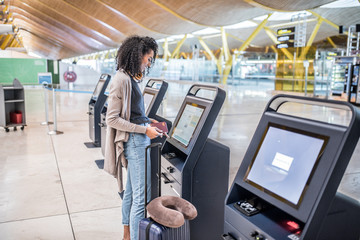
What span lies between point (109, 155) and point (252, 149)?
1.23 metres

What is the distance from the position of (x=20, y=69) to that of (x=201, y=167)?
13.5 metres

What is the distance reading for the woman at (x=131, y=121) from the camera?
2.31 m

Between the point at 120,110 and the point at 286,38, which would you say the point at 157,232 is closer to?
the point at 120,110

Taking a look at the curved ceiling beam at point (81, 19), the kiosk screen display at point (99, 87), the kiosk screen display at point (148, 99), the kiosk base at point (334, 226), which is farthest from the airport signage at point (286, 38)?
the kiosk base at point (334, 226)

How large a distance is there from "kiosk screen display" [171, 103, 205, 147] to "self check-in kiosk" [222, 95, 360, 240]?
2.37 ft

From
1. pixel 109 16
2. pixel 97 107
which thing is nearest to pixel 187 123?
pixel 97 107

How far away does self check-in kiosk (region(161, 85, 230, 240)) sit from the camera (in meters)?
2.18

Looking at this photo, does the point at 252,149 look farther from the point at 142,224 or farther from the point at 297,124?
the point at 142,224

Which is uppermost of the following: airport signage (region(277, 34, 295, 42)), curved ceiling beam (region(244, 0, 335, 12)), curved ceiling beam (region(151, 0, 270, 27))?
curved ceiling beam (region(151, 0, 270, 27))

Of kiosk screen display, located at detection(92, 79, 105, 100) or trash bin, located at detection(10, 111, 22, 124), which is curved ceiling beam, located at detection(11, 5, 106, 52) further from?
kiosk screen display, located at detection(92, 79, 105, 100)

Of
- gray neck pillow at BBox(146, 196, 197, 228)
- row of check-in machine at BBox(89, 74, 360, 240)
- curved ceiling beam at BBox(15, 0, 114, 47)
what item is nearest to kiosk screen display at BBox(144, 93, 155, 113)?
row of check-in machine at BBox(89, 74, 360, 240)

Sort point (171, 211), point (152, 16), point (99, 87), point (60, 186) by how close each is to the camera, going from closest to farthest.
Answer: point (171, 211) → point (60, 186) → point (99, 87) → point (152, 16)

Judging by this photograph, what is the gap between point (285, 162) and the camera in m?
1.43

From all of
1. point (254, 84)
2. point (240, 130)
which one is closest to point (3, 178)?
point (240, 130)
